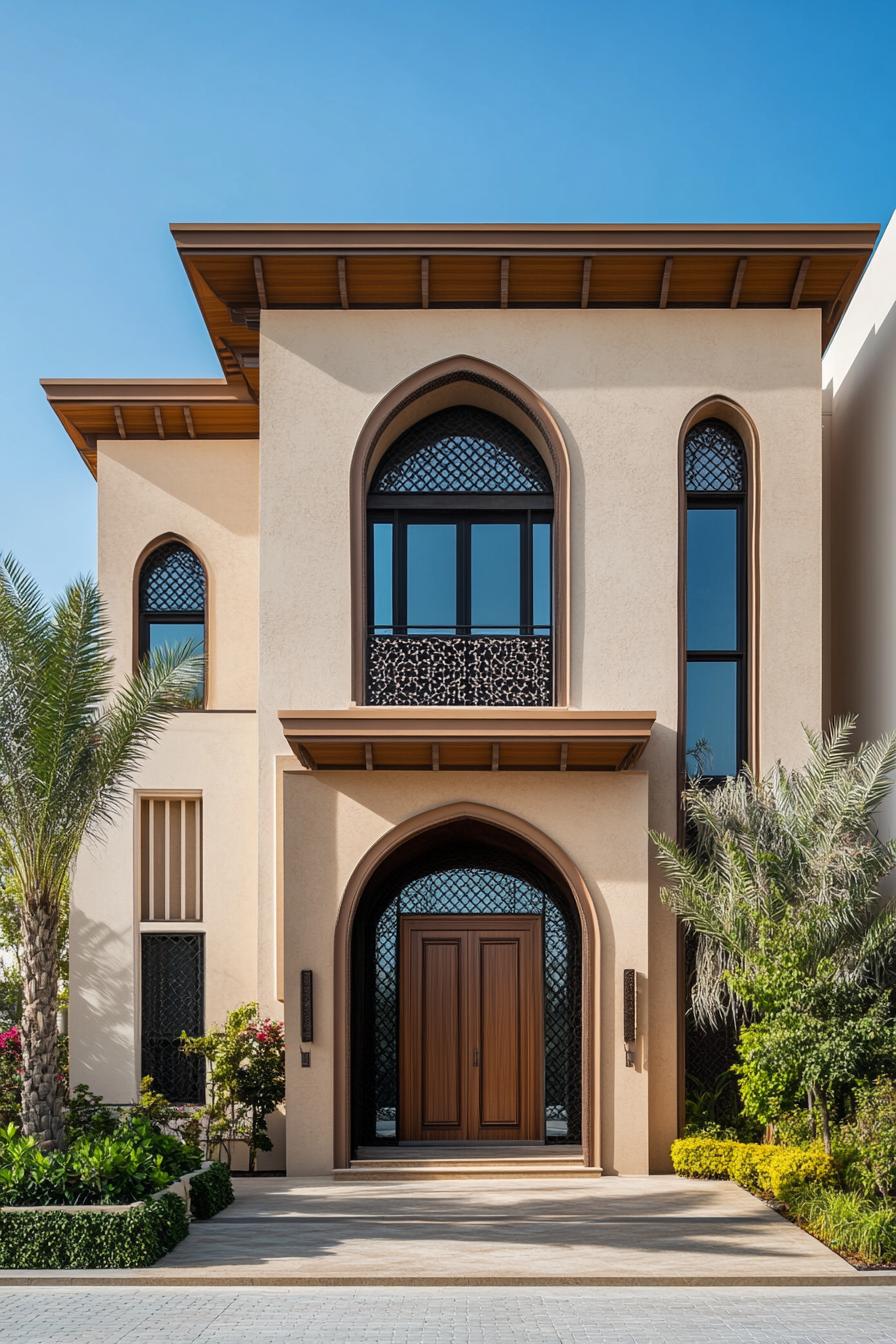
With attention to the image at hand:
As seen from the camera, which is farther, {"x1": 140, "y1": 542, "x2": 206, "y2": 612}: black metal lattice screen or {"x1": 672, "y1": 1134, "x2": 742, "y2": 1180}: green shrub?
{"x1": 140, "y1": 542, "x2": 206, "y2": 612}: black metal lattice screen

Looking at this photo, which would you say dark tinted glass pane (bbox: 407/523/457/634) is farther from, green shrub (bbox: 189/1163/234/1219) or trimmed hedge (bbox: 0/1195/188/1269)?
trimmed hedge (bbox: 0/1195/188/1269)

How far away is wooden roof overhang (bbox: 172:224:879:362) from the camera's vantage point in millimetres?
15586

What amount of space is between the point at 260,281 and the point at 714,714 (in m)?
7.49

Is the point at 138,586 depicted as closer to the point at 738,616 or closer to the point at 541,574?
the point at 541,574

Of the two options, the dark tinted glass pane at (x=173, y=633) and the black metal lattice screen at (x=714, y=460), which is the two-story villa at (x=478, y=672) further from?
the dark tinted glass pane at (x=173, y=633)

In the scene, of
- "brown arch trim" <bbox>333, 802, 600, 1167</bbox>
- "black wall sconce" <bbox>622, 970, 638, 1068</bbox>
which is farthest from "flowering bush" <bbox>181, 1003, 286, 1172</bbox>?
"black wall sconce" <bbox>622, 970, 638, 1068</bbox>

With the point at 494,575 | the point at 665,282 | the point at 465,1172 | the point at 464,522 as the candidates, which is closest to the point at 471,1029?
the point at 465,1172

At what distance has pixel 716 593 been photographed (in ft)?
53.9

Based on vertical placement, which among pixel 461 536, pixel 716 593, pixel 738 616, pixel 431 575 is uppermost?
pixel 461 536

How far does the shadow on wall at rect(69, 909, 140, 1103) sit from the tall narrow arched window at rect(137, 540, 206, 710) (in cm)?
353

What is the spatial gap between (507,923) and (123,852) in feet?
16.3

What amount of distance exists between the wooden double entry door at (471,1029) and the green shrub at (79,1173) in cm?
491

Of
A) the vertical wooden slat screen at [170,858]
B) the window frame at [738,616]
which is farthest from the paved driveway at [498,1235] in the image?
the window frame at [738,616]

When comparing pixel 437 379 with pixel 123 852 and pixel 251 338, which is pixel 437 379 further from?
pixel 123 852
